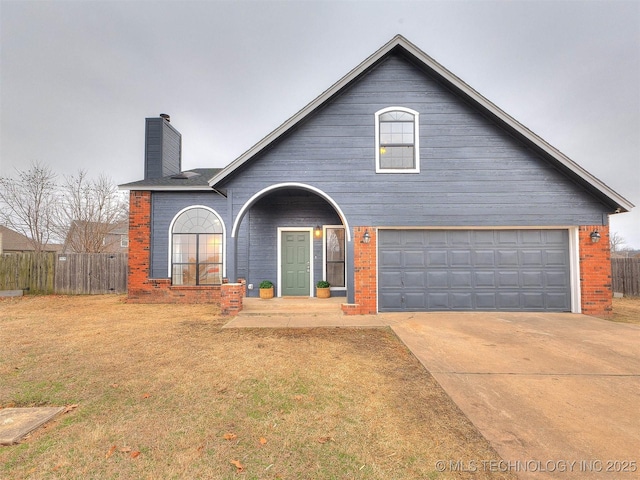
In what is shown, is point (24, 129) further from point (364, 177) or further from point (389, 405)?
point (389, 405)

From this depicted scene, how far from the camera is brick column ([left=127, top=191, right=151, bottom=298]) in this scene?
32.9 feet

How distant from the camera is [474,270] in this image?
8125 millimetres

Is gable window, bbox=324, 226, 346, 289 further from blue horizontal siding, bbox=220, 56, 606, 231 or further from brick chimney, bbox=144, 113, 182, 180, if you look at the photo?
brick chimney, bbox=144, 113, 182, 180

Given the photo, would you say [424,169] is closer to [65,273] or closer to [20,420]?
[20,420]

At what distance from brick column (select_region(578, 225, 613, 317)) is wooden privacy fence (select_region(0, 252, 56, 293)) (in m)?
20.0

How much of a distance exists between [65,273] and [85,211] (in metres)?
8.62

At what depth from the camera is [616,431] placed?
2.65 m

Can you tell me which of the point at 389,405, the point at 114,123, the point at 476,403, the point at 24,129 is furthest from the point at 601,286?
the point at 24,129

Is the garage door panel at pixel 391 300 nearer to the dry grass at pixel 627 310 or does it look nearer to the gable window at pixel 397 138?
the gable window at pixel 397 138

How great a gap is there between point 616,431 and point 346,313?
5.53 meters

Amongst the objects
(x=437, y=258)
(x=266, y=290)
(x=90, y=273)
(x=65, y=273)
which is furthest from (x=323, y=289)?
(x=65, y=273)

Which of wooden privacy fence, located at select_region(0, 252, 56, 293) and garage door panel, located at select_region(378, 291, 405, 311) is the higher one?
wooden privacy fence, located at select_region(0, 252, 56, 293)

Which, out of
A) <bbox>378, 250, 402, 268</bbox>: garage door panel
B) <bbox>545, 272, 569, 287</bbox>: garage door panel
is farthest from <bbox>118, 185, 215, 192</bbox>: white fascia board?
<bbox>545, 272, 569, 287</bbox>: garage door panel

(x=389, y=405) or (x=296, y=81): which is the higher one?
(x=296, y=81)
